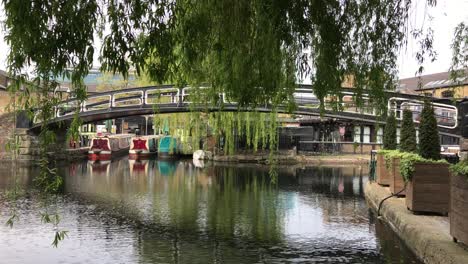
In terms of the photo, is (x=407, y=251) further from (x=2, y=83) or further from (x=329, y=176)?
(x=2, y=83)

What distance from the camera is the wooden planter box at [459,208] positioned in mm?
6508

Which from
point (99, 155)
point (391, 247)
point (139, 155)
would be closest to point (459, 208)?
point (391, 247)

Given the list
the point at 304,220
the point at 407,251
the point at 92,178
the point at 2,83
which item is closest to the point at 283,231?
the point at 304,220

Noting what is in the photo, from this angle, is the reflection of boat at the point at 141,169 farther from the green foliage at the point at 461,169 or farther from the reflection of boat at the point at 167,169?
the green foliage at the point at 461,169

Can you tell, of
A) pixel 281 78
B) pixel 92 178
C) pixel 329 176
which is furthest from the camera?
pixel 329 176

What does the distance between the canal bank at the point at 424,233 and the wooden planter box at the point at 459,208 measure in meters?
0.17

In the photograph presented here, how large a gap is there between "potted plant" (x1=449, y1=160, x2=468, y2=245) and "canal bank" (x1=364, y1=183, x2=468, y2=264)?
0.62ft

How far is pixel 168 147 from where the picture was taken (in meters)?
41.2

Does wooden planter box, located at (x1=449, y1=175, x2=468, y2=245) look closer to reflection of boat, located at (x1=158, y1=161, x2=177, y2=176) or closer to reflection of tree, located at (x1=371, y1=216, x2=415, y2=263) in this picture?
reflection of tree, located at (x1=371, y1=216, x2=415, y2=263)

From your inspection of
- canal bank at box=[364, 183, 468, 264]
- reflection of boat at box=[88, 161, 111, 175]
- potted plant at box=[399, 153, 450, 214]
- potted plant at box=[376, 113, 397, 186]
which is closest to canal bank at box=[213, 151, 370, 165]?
reflection of boat at box=[88, 161, 111, 175]

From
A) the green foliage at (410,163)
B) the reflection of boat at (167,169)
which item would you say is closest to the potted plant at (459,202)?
the green foliage at (410,163)

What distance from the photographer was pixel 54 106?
453cm

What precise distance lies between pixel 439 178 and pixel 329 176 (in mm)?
17055

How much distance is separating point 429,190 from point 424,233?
1.92 metres
